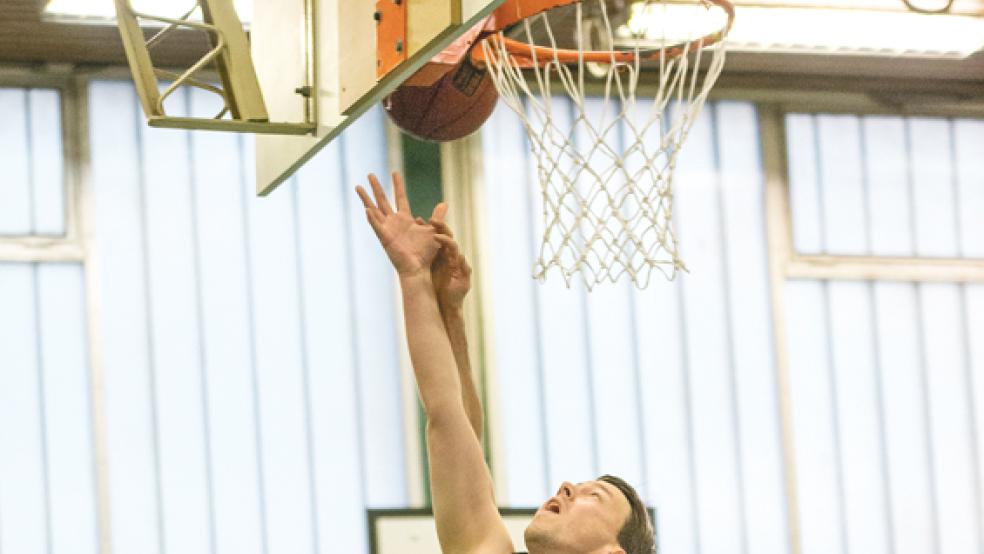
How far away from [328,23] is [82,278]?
13.5 ft

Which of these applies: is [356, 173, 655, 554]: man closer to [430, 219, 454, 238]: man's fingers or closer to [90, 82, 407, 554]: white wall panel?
[430, 219, 454, 238]: man's fingers

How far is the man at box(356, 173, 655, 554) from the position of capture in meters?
4.06

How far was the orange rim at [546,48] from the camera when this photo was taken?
481 cm

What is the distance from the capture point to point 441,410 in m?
4.05

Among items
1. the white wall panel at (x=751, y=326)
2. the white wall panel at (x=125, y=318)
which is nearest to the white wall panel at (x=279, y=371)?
the white wall panel at (x=125, y=318)

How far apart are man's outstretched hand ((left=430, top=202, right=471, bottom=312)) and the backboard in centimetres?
38

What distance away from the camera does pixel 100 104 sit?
8289 mm

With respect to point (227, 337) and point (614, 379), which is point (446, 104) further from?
point (614, 379)

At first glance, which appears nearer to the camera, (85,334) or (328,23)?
(328,23)

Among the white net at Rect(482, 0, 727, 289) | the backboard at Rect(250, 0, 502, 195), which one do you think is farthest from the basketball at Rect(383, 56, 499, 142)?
the backboard at Rect(250, 0, 502, 195)

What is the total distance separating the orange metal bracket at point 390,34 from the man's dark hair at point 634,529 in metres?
1.32

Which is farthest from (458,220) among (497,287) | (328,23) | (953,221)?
(328,23)

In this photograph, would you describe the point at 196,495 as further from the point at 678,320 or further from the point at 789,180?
the point at 789,180

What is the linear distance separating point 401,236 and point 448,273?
0.18m
